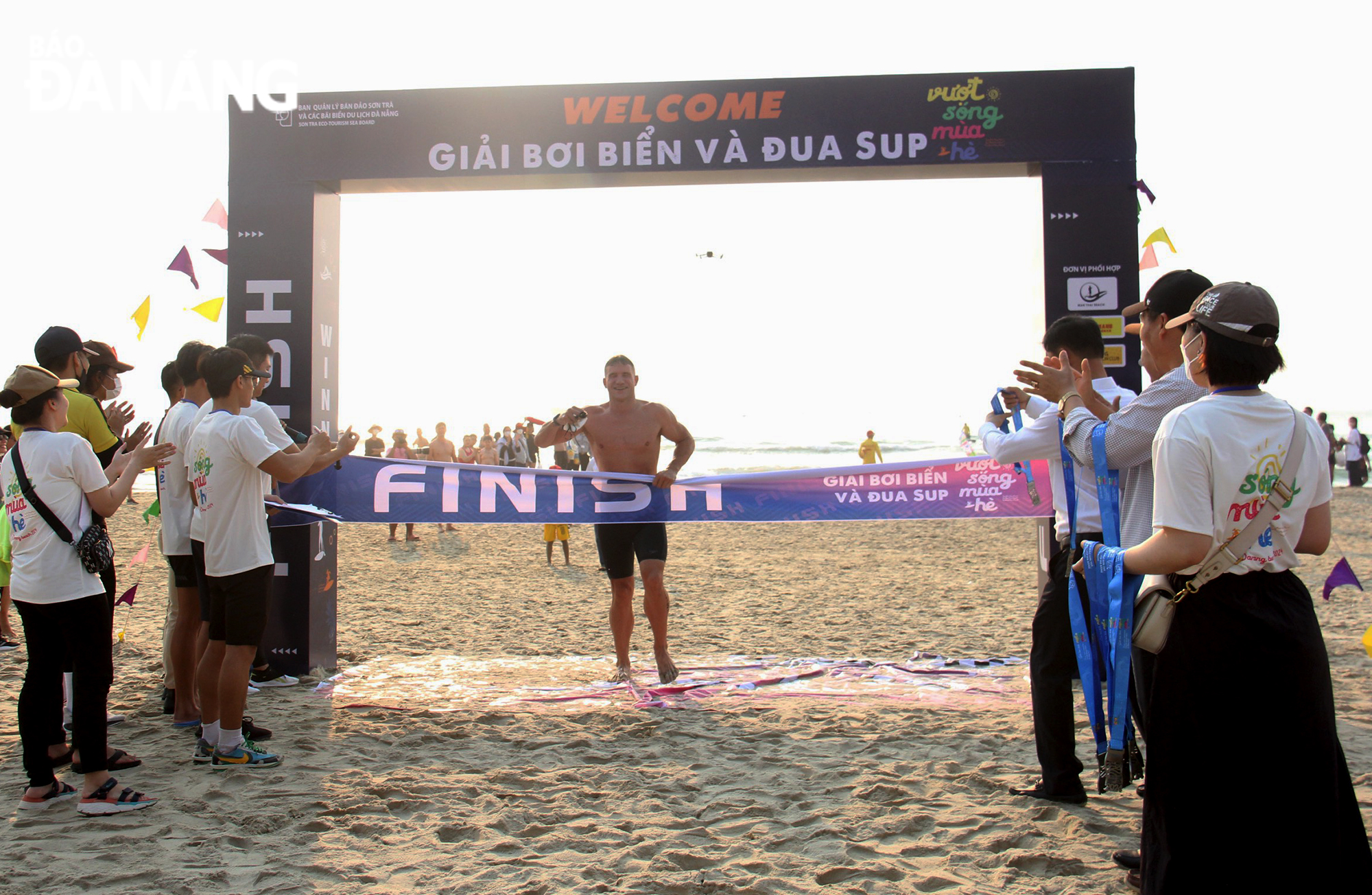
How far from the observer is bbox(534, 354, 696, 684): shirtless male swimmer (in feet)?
16.9

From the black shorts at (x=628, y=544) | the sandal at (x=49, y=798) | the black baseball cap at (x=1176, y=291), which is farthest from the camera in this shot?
the black shorts at (x=628, y=544)

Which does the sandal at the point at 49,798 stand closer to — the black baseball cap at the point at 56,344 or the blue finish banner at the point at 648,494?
the black baseball cap at the point at 56,344

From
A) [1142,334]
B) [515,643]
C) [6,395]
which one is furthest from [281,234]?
[1142,334]

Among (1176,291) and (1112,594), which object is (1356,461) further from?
(1112,594)

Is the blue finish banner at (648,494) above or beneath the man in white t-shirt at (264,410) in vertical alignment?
beneath

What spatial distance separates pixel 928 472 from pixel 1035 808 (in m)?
2.37

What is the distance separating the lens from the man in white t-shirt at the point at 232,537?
3.65 m

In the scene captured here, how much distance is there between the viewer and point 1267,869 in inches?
78.9

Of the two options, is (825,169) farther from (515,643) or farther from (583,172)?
(515,643)

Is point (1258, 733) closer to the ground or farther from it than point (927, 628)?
farther from it

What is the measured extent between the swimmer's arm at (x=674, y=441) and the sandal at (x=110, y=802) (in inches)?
115

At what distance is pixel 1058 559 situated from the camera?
10.6 feet

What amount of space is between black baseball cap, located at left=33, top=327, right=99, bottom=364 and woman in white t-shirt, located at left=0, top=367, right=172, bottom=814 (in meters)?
0.27

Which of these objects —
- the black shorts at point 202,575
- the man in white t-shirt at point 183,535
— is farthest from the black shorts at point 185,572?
the black shorts at point 202,575
